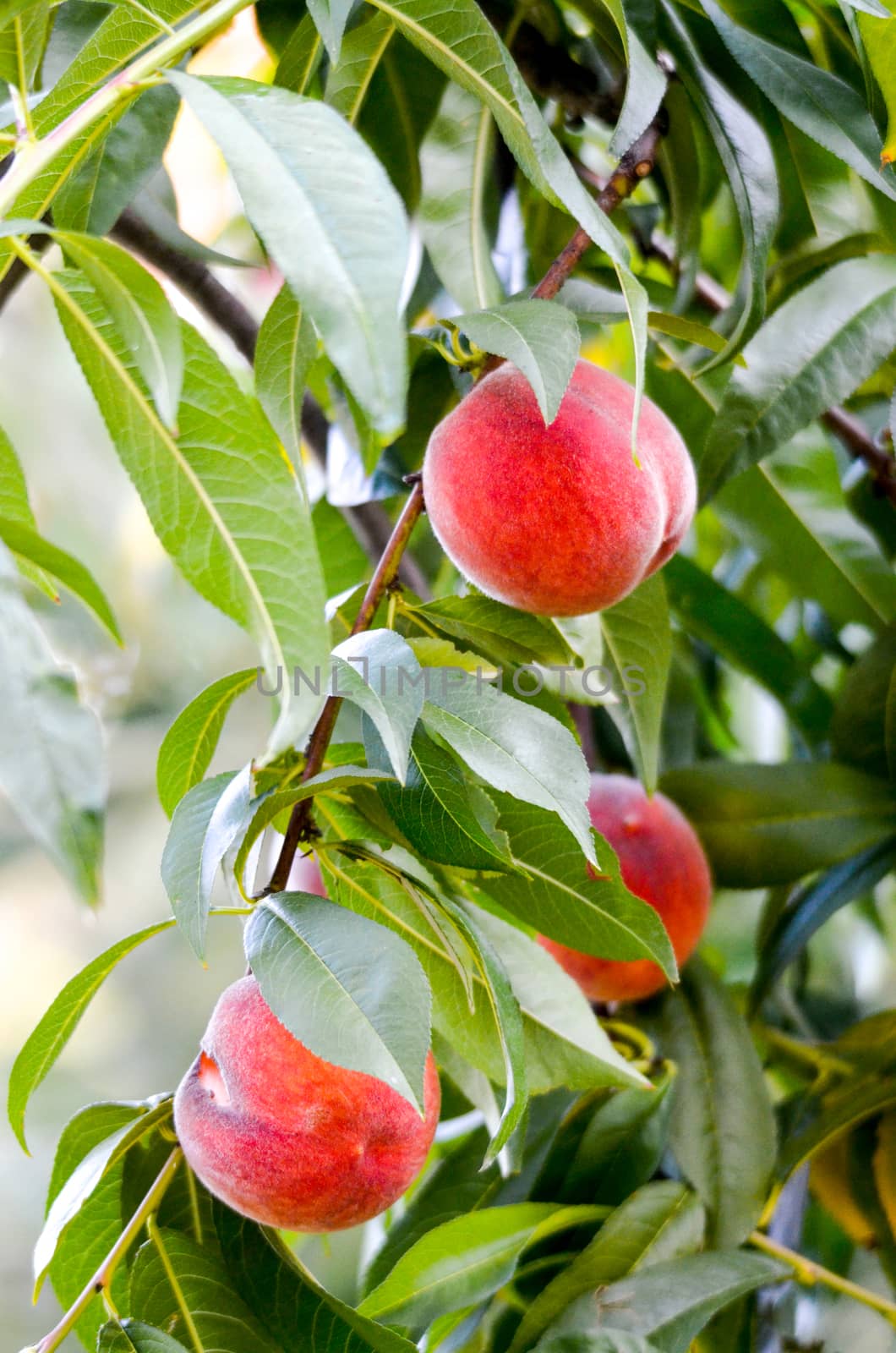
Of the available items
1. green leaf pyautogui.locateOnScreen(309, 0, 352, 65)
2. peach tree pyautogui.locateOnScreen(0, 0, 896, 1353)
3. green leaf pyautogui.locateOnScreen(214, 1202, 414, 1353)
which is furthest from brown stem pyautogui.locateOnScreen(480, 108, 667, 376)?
green leaf pyautogui.locateOnScreen(214, 1202, 414, 1353)

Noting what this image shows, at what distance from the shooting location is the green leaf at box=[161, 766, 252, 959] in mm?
349

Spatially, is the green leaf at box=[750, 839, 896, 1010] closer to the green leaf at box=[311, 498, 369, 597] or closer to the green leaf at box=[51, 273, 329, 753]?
the green leaf at box=[311, 498, 369, 597]

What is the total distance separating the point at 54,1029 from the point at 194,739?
11 centimetres

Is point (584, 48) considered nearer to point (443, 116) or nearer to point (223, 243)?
point (443, 116)

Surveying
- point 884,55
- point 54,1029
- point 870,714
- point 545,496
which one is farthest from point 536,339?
point 870,714

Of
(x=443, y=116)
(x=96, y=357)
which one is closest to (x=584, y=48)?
(x=443, y=116)

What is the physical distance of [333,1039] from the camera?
0.33 metres

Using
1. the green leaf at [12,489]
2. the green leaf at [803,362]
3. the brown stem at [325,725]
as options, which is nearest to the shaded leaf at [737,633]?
the green leaf at [803,362]

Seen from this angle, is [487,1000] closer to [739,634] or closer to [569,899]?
[569,899]

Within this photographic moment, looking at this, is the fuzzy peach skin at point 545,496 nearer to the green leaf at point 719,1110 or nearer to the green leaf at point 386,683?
the green leaf at point 386,683

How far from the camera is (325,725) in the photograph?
16.1 inches

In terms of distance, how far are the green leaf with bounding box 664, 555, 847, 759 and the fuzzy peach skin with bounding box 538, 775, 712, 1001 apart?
0.13 meters

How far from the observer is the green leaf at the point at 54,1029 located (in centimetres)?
44

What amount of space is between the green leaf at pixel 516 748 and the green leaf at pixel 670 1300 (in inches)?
8.2
